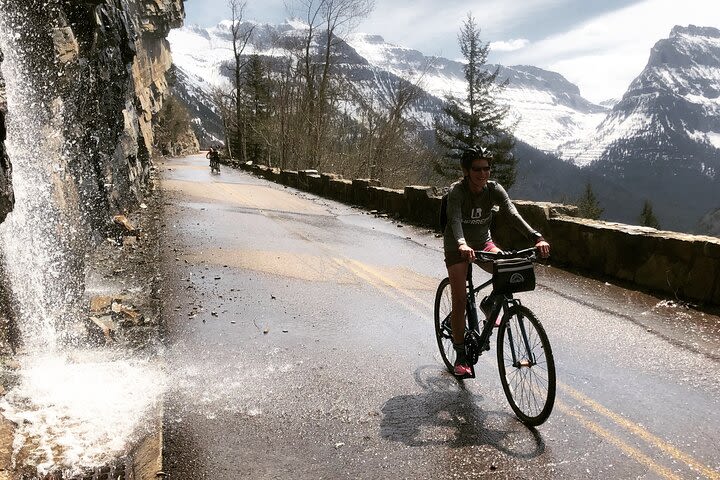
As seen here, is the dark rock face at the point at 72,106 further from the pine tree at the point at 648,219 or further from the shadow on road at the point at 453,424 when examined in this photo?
the pine tree at the point at 648,219

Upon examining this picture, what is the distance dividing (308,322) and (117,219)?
21.0 feet

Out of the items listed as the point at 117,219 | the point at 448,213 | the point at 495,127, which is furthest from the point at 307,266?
the point at 495,127

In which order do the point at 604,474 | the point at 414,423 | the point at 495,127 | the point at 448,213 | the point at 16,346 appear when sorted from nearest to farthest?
the point at 604,474, the point at 414,423, the point at 448,213, the point at 16,346, the point at 495,127

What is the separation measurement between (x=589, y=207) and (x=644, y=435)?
60.1m

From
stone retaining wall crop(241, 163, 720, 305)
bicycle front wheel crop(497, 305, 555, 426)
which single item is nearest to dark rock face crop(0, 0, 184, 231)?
bicycle front wheel crop(497, 305, 555, 426)

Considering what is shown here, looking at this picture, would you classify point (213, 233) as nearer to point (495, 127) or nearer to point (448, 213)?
point (448, 213)

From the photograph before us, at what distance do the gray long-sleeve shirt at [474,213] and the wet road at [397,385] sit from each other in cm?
133

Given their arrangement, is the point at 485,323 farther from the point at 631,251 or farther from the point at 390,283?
the point at 631,251

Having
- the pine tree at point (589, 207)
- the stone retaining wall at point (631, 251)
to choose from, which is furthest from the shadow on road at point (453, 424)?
the pine tree at point (589, 207)

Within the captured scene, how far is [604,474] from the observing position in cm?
337

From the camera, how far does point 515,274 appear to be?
12.9 ft

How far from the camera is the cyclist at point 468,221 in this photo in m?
4.30

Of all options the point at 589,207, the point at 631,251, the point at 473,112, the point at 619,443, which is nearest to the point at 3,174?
the point at 619,443

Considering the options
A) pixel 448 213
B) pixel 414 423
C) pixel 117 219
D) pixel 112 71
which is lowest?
pixel 414 423
